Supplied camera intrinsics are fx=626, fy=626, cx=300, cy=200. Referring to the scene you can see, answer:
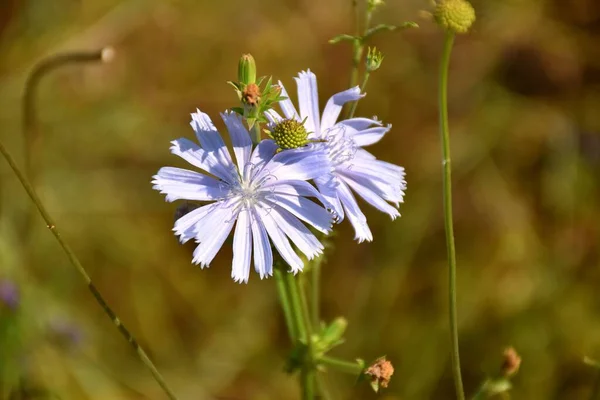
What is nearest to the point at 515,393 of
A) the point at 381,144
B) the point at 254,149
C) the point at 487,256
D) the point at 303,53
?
the point at 487,256

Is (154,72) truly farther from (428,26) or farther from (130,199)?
(428,26)

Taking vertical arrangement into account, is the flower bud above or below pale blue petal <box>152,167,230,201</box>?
below

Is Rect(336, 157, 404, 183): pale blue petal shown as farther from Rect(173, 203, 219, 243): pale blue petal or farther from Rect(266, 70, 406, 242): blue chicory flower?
Rect(173, 203, 219, 243): pale blue petal

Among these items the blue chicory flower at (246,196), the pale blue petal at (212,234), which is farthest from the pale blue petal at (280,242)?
the pale blue petal at (212,234)

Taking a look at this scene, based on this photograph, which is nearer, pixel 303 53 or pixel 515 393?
pixel 515 393

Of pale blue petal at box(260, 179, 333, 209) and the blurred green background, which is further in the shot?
the blurred green background

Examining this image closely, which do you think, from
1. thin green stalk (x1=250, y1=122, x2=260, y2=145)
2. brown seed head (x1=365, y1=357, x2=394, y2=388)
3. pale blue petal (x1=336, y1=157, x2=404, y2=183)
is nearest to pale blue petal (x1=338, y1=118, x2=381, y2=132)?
pale blue petal (x1=336, y1=157, x2=404, y2=183)

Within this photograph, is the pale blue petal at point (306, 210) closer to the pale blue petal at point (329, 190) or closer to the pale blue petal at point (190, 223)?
the pale blue petal at point (329, 190)
